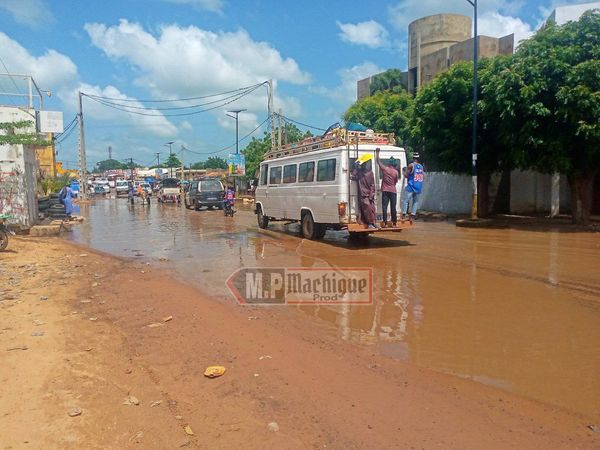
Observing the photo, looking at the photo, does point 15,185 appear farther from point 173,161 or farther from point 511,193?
point 173,161

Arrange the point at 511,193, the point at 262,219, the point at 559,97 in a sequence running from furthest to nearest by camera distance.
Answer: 1. the point at 511,193
2. the point at 262,219
3. the point at 559,97

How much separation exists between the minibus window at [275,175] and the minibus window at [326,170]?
275cm

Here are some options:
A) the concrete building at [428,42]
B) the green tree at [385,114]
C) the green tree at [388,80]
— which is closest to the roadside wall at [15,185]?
the green tree at [385,114]

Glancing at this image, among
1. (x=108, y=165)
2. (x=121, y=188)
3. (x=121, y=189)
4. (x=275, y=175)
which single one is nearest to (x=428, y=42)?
(x=275, y=175)

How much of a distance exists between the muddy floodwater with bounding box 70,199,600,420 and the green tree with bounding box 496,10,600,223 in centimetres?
249

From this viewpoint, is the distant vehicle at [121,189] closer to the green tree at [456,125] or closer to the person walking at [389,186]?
the green tree at [456,125]

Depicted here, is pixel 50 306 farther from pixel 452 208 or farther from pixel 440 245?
pixel 452 208

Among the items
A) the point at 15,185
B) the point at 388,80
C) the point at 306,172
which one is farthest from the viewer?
the point at 388,80

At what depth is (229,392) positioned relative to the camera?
4.14m

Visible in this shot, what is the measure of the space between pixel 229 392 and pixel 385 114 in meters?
24.6

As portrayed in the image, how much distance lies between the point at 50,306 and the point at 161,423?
4.09 m

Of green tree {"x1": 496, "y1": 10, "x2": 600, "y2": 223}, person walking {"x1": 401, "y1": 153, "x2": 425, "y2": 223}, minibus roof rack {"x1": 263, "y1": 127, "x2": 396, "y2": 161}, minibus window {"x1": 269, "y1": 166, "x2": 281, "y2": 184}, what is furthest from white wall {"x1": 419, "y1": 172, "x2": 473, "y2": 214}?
minibus roof rack {"x1": 263, "y1": 127, "x2": 396, "y2": 161}

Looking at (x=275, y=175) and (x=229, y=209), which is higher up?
(x=275, y=175)

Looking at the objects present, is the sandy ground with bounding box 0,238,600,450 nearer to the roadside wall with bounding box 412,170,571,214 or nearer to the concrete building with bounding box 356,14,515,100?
the roadside wall with bounding box 412,170,571,214
